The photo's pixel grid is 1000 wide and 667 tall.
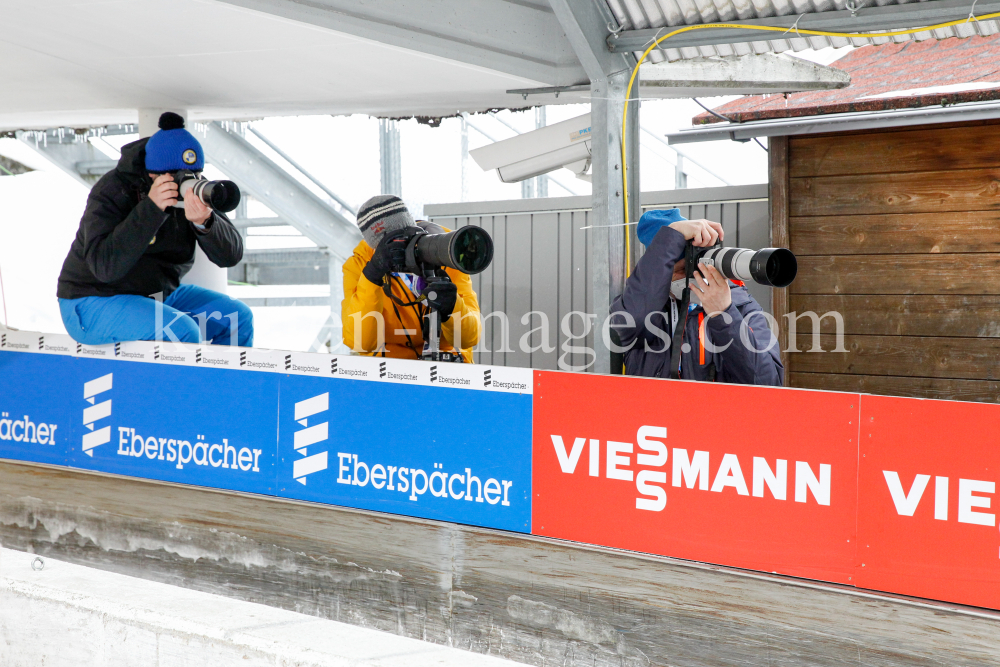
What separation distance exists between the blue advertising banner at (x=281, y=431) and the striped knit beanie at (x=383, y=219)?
588 millimetres

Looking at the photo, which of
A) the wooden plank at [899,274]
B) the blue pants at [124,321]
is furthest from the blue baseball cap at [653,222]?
the blue pants at [124,321]

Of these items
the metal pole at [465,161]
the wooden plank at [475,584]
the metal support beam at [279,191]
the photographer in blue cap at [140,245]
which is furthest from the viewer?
the metal pole at [465,161]

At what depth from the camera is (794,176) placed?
4.61 m

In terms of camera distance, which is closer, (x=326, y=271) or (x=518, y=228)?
(x=518, y=228)

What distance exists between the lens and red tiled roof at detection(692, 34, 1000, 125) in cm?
404

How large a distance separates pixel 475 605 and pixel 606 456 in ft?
2.46

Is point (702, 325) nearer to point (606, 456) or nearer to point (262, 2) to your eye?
point (606, 456)

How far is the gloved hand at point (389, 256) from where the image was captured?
3531 mm

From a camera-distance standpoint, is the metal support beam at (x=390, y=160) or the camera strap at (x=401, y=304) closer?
the camera strap at (x=401, y=304)

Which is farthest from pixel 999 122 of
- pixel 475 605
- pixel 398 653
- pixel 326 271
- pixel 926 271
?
pixel 326 271

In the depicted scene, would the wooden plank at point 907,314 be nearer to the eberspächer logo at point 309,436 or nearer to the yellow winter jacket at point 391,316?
the yellow winter jacket at point 391,316

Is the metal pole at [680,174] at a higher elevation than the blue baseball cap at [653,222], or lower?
higher

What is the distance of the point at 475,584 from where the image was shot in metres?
3.11

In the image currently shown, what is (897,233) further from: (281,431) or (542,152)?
(281,431)
